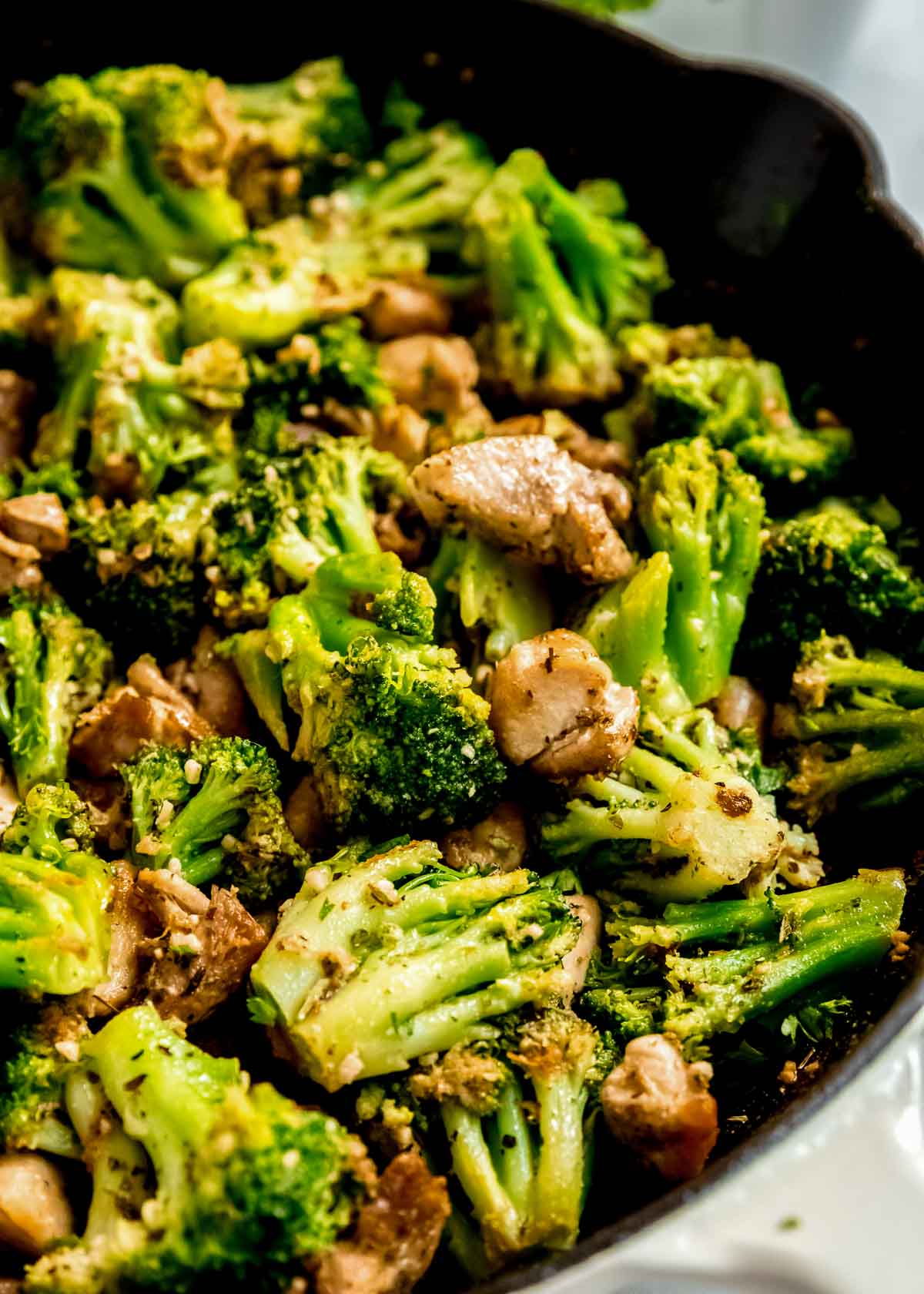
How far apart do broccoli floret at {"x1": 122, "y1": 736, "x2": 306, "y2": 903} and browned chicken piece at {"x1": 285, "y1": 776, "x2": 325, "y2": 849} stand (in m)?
0.06

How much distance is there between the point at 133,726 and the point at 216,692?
0.63 feet

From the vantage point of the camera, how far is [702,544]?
8.65 ft

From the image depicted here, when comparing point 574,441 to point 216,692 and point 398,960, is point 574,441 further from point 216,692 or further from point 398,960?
point 398,960

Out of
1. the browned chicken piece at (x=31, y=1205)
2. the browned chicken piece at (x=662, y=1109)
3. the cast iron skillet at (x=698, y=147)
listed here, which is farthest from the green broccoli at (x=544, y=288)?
the browned chicken piece at (x=31, y=1205)

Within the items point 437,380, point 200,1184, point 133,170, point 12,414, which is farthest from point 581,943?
point 133,170

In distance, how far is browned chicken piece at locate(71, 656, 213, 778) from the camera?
2.48 metres

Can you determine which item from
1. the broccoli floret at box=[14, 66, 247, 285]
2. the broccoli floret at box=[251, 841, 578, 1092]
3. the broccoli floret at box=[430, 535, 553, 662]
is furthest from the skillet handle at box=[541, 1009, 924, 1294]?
the broccoli floret at box=[14, 66, 247, 285]

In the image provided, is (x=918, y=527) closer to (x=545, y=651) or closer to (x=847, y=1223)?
(x=545, y=651)

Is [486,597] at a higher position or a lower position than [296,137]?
lower

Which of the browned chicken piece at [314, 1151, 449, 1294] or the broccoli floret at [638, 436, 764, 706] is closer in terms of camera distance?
the browned chicken piece at [314, 1151, 449, 1294]

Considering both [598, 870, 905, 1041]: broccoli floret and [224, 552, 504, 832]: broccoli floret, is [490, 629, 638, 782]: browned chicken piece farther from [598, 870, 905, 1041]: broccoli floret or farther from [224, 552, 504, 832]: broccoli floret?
[598, 870, 905, 1041]: broccoli floret

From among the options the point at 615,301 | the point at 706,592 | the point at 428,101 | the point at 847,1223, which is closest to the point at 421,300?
the point at 615,301

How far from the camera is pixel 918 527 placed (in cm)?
293

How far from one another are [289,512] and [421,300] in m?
0.86
